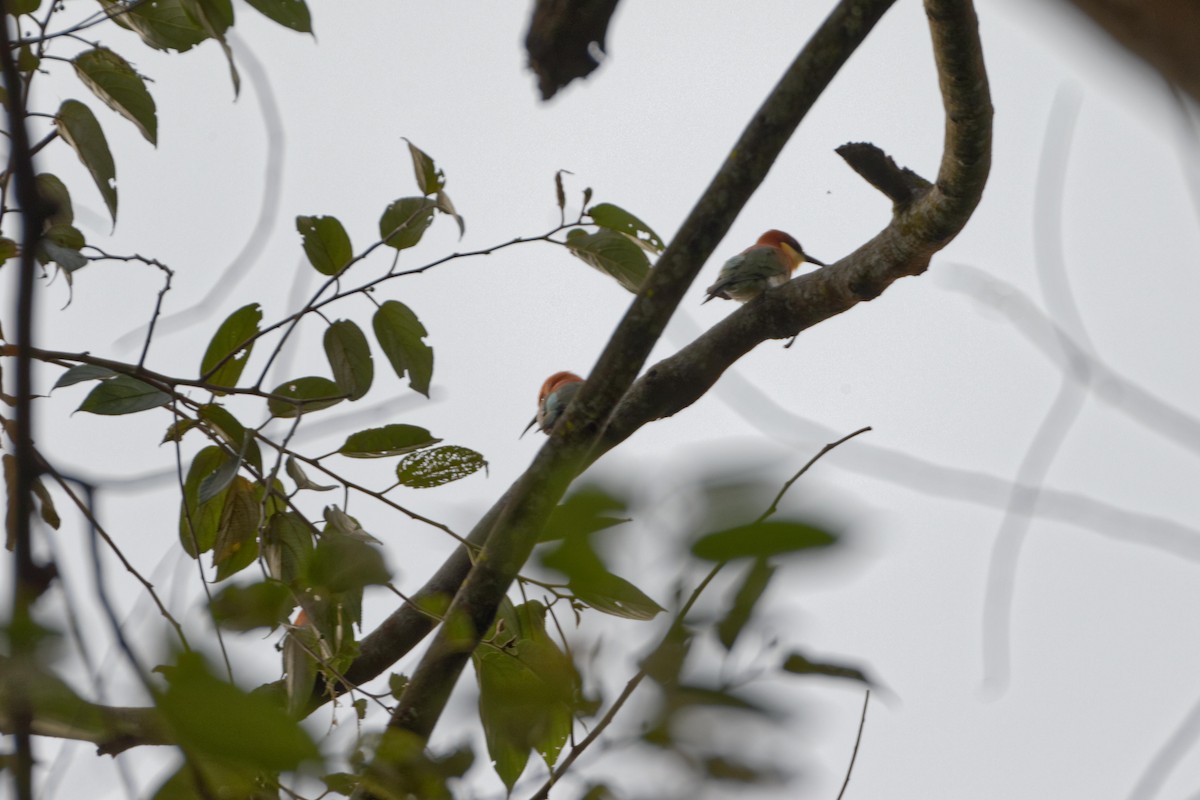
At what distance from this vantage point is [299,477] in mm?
1516

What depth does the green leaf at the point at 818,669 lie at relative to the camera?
55 centimetres

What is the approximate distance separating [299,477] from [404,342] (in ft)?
1.03

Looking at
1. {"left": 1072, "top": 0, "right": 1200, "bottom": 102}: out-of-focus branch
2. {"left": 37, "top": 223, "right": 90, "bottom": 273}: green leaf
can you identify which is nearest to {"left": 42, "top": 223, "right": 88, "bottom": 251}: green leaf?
{"left": 37, "top": 223, "right": 90, "bottom": 273}: green leaf

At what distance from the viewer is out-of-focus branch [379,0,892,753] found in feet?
2.70

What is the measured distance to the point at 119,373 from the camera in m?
1.51

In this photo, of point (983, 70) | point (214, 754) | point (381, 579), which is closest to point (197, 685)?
point (214, 754)

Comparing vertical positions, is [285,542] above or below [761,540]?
above

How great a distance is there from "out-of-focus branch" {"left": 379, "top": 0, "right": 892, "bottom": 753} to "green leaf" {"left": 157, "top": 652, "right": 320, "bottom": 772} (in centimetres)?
35

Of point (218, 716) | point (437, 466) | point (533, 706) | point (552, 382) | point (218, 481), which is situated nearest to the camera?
point (218, 716)

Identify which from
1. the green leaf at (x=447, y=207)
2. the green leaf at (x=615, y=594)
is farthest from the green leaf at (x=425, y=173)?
the green leaf at (x=615, y=594)

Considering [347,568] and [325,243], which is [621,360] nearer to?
[347,568]

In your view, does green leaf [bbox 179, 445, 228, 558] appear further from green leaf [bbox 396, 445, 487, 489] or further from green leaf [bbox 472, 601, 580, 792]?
green leaf [bbox 472, 601, 580, 792]

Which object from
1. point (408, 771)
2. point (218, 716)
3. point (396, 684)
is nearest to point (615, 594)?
point (218, 716)

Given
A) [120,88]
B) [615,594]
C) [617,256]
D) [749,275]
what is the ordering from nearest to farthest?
1. [615,594]
2. [120,88]
3. [617,256]
4. [749,275]
